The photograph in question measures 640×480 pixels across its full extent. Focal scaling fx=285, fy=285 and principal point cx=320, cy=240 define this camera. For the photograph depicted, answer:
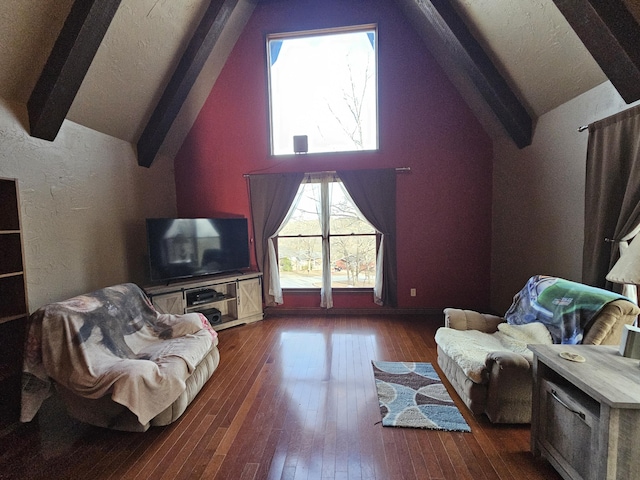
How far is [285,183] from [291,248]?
0.99 m

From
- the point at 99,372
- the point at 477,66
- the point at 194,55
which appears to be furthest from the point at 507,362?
the point at 194,55

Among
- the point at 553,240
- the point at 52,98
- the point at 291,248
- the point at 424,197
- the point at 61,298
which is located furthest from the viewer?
the point at 291,248

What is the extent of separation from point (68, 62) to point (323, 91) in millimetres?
2921

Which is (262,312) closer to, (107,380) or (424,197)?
(107,380)

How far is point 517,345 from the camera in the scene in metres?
2.34

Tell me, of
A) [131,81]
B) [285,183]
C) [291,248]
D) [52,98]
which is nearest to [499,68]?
[285,183]

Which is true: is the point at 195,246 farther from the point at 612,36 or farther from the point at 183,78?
the point at 612,36

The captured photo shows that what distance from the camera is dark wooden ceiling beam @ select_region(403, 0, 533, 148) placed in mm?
2904

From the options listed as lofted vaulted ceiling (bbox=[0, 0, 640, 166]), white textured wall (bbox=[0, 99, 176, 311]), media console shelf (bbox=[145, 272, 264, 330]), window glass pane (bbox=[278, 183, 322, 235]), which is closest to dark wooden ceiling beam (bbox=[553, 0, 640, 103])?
lofted vaulted ceiling (bbox=[0, 0, 640, 166])

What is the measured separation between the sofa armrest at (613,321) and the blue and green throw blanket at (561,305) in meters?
0.04

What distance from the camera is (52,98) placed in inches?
91.2

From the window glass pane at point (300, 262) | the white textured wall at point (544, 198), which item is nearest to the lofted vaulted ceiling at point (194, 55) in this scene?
the white textured wall at point (544, 198)

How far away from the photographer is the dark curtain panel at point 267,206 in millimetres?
4172

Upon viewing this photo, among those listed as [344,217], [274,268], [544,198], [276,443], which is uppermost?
[544,198]
